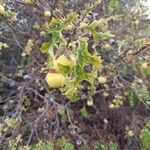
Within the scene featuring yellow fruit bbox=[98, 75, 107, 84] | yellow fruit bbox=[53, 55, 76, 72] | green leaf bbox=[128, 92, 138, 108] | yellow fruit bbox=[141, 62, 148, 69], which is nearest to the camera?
yellow fruit bbox=[53, 55, 76, 72]

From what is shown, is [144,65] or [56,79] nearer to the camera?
[56,79]

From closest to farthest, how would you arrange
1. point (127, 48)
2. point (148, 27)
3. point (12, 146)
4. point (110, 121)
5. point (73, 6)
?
point (12, 146) < point (127, 48) < point (73, 6) < point (110, 121) < point (148, 27)

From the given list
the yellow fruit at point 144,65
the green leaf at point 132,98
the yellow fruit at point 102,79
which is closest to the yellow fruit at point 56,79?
the yellow fruit at point 102,79

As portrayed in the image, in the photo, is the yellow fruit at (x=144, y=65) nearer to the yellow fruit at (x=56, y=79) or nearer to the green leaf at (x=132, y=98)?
the green leaf at (x=132, y=98)

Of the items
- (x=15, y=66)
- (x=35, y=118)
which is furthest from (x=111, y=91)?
(x=15, y=66)

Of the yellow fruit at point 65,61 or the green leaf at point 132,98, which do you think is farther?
the green leaf at point 132,98

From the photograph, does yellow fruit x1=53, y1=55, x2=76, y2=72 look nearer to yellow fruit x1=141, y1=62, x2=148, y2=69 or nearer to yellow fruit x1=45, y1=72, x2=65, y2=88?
yellow fruit x1=45, y1=72, x2=65, y2=88

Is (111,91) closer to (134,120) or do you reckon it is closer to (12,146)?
(134,120)

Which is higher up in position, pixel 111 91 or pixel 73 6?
pixel 73 6

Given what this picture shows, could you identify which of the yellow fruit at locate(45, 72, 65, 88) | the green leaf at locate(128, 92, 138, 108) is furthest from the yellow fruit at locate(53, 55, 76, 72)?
the green leaf at locate(128, 92, 138, 108)

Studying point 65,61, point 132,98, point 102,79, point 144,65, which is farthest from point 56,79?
point 132,98

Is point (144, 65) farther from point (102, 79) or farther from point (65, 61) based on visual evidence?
point (65, 61)
